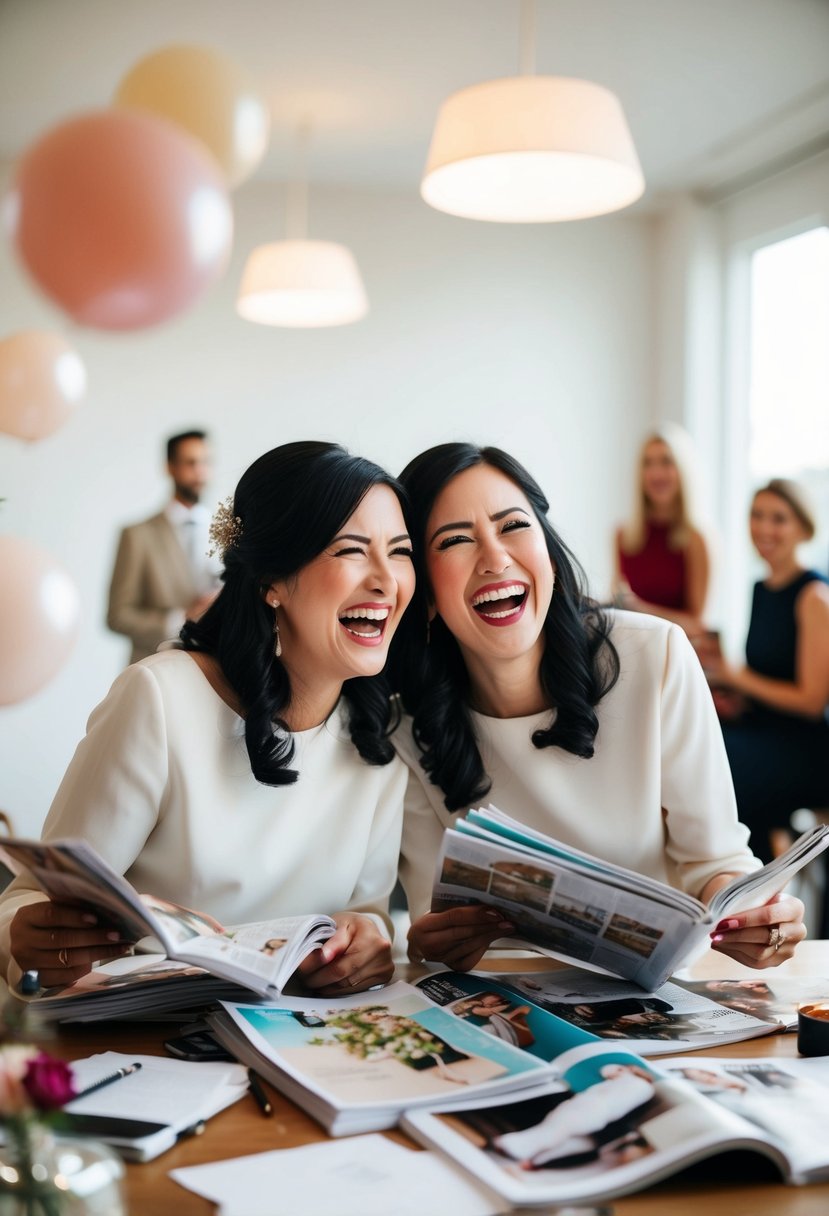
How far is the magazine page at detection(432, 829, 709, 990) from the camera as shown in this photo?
4.03 ft

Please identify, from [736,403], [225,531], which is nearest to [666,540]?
[736,403]

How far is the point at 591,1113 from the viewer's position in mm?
973

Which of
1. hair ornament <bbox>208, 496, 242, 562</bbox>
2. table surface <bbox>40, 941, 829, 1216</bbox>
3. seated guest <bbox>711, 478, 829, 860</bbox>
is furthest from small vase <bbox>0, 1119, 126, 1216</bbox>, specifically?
seated guest <bbox>711, 478, 829, 860</bbox>

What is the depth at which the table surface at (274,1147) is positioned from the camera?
0.88 m

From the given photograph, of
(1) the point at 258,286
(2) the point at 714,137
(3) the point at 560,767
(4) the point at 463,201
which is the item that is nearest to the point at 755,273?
(2) the point at 714,137

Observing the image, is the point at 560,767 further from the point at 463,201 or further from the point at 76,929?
the point at 463,201

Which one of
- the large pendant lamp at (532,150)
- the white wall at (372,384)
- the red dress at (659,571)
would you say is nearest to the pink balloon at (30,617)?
the large pendant lamp at (532,150)

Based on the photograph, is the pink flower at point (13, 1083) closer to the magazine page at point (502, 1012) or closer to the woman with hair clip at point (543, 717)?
the magazine page at point (502, 1012)

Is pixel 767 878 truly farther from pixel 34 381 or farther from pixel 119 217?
pixel 34 381

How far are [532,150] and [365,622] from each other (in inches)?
41.3

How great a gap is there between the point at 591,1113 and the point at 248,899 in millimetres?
732

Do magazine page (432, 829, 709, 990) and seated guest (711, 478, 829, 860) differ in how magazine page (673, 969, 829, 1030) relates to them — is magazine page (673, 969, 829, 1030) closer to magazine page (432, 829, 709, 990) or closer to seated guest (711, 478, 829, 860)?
magazine page (432, 829, 709, 990)

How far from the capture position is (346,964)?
51.4 inches

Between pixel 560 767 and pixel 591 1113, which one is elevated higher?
pixel 560 767
